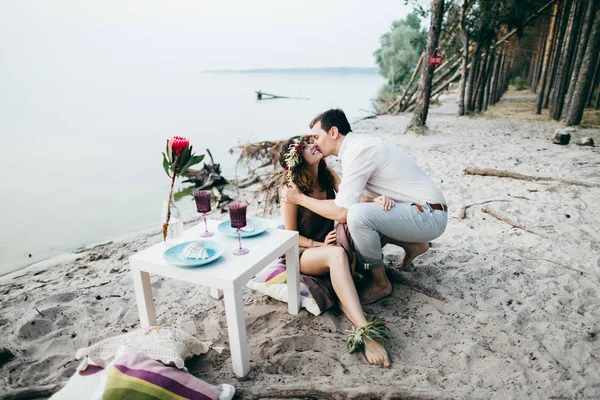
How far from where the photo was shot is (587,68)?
7.77m

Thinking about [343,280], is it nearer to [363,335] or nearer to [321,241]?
[363,335]

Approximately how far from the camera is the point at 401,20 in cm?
4578

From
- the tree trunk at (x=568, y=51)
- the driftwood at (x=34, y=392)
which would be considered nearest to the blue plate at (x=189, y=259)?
the driftwood at (x=34, y=392)

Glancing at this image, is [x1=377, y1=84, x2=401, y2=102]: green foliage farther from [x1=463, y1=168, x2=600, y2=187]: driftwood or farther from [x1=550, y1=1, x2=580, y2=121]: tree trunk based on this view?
[x1=463, y1=168, x2=600, y2=187]: driftwood

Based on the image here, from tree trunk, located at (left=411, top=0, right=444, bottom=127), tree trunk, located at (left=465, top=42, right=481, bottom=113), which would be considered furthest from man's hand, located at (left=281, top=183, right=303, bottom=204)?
tree trunk, located at (left=465, top=42, right=481, bottom=113)

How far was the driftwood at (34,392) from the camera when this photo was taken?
1926 mm

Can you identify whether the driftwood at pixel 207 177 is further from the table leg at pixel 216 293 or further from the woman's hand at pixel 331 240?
the woman's hand at pixel 331 240

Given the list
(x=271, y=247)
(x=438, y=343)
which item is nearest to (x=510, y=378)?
(x=438, y=343)

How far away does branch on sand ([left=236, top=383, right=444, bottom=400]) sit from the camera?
69.7 inches

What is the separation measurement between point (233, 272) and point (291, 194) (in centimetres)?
88

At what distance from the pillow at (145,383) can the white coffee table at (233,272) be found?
294mm

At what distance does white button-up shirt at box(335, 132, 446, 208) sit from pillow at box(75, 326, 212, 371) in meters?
1.29

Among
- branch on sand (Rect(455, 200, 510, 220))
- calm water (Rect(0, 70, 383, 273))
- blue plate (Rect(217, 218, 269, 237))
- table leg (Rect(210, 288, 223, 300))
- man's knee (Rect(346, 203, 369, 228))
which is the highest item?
man's knee (Rect(346, 203, 369, 228))

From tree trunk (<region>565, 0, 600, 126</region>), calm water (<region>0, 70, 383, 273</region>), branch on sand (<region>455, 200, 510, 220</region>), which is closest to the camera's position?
branch on sand (<region>455, 200, 510, 220</region>)
